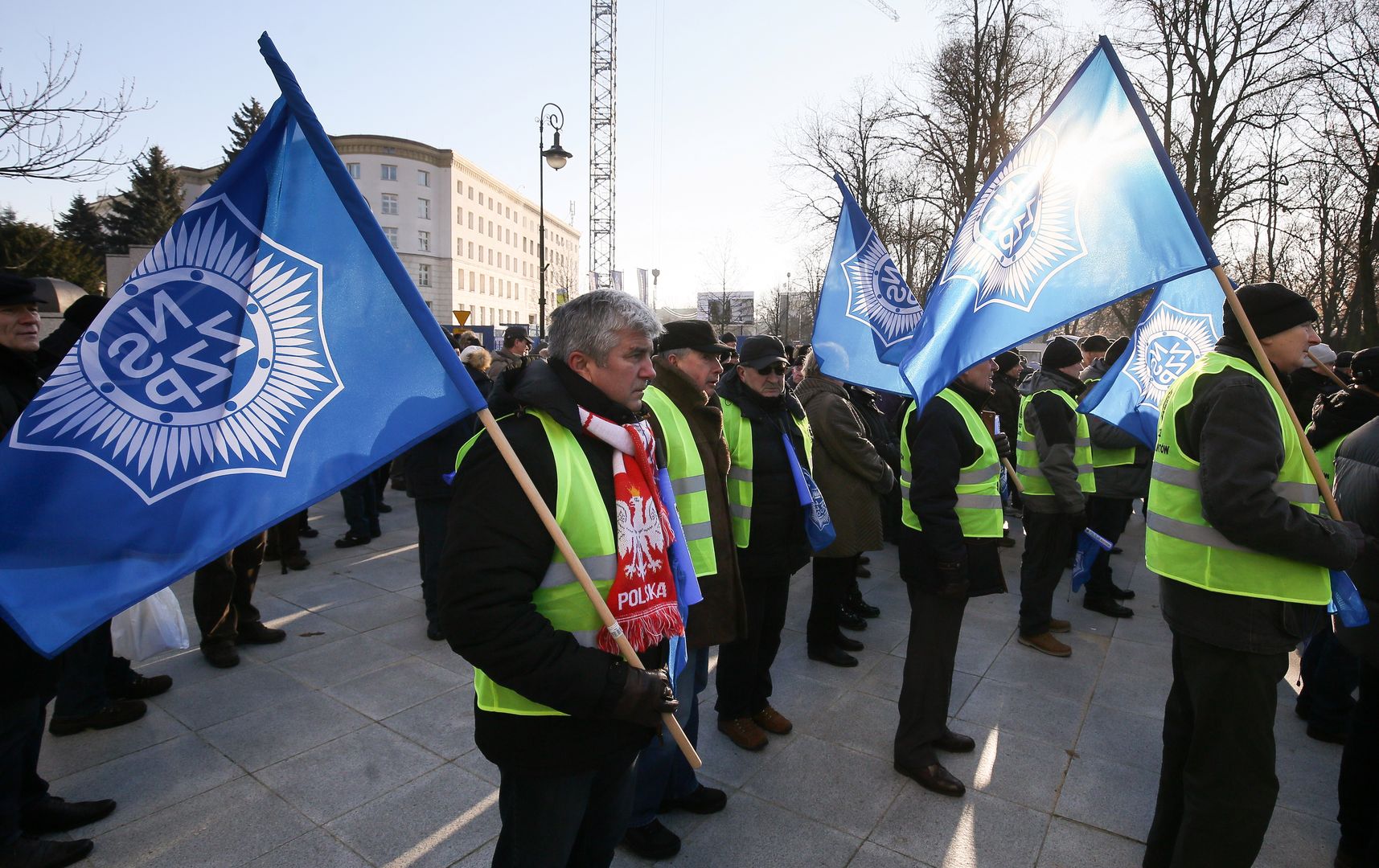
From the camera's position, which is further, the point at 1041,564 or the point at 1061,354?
the point at 1061,354

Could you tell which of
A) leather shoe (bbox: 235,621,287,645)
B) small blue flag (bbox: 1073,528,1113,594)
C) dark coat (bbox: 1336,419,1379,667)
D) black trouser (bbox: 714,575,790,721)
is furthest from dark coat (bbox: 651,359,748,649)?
small blue flag (bbox: 1073,528,1113,594)

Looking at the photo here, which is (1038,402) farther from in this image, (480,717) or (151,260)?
(151,260)

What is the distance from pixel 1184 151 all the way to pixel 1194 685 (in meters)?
20.4

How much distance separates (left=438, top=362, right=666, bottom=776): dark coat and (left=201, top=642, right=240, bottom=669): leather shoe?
12.2ft

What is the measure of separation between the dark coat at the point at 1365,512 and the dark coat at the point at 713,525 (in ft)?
7.66

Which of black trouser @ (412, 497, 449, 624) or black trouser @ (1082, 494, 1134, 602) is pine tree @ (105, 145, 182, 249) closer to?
black trouser @ (412, 497, 449, 624)

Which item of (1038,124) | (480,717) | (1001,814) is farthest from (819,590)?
(480,717)

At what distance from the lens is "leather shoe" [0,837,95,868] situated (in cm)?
274

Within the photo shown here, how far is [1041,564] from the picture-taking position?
538 cm

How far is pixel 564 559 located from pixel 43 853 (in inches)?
106

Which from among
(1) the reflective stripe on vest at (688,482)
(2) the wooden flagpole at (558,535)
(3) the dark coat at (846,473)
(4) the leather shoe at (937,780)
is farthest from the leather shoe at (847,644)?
(2) the wooden flagpole at (558,535)

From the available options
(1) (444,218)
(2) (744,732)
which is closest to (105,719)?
(2) (744,732)

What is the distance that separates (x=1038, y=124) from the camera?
10.5 ft

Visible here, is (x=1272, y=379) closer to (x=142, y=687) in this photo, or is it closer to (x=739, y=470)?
(x=739, y=470)
